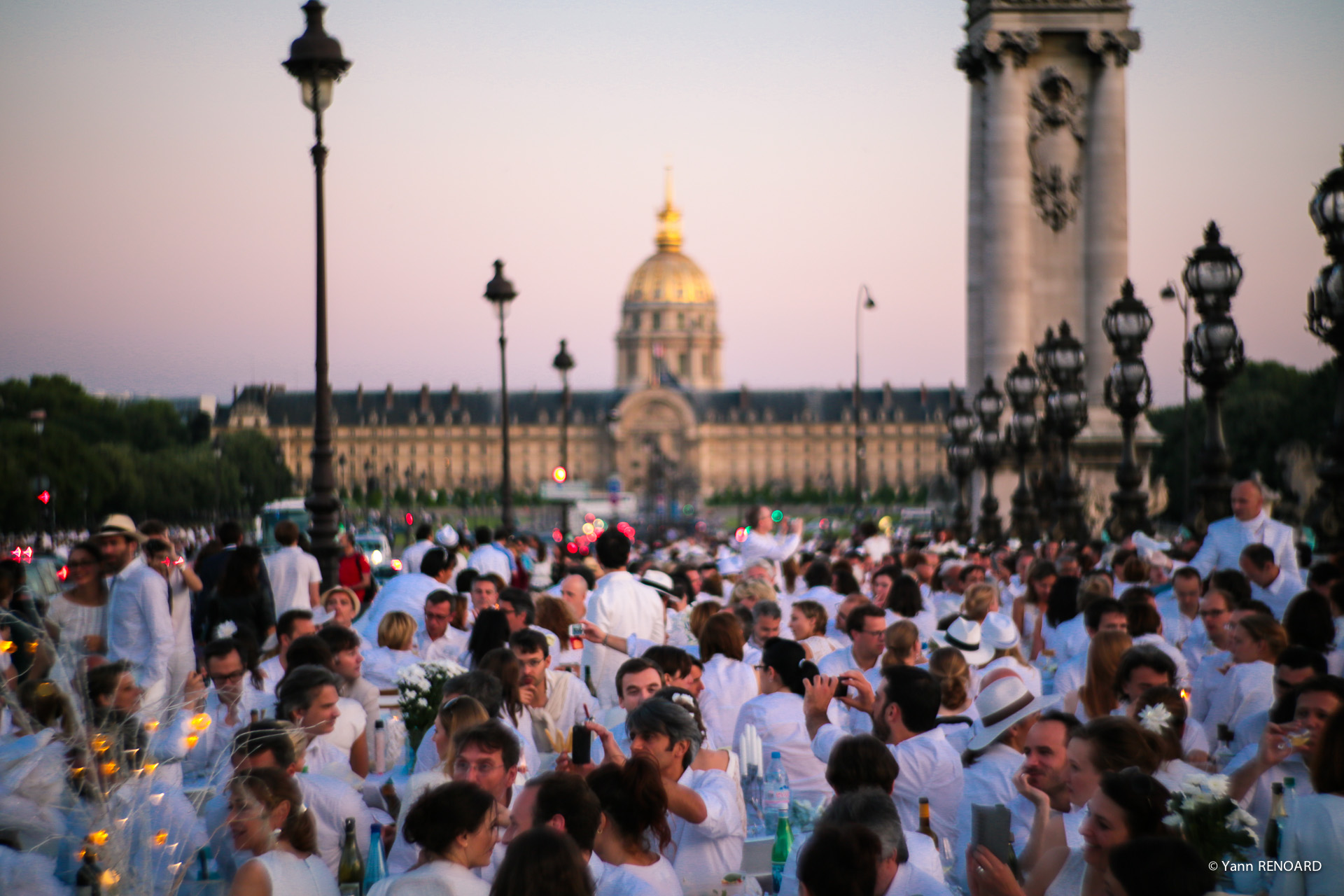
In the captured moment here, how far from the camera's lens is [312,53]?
13445mm

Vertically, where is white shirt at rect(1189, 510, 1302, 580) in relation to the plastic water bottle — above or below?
above

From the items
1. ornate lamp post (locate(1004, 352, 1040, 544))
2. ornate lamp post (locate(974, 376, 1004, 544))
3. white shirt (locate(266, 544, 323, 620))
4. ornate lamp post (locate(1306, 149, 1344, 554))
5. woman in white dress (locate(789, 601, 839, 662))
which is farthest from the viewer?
ornate lamp post (locate(974, 376, 1004, 544))

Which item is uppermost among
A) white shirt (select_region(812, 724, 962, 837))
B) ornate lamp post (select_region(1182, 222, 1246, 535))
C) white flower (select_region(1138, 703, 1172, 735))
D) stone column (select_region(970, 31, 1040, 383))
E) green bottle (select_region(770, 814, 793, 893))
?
stone column (select_region(970, 31, 1040, 383))

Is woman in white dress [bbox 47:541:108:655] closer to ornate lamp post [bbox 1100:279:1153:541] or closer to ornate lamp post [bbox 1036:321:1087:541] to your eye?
ornate lamp post [bbox 1100:279:1153:541]

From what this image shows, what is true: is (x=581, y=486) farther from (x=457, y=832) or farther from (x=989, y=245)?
(x=457, y=832)

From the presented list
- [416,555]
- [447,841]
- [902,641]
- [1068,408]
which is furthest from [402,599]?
[1068,408]

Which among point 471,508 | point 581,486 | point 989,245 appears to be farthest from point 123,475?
point 471,508

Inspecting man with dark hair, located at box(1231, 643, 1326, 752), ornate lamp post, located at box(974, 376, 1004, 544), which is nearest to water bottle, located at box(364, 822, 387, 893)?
man with dark hair, located at box(1231, 643, 1326, 752)

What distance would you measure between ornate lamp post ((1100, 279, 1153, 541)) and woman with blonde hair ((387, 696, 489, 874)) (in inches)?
503

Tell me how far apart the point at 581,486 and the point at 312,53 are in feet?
76.4

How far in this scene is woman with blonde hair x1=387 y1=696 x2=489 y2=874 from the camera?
6000 millimetres

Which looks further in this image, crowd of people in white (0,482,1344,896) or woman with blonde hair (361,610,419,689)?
woman with blonde hair (361,610,419,689)

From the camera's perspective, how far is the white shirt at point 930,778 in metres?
6.21

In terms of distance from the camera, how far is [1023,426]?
77.9 ft
